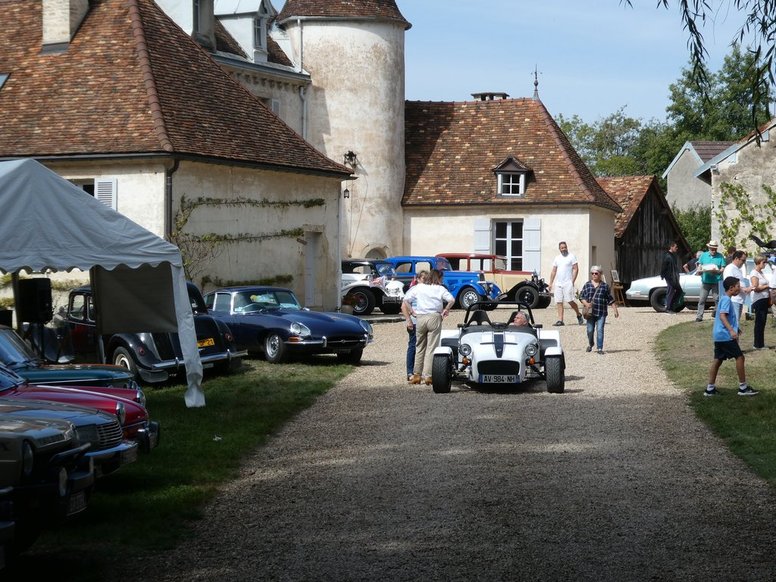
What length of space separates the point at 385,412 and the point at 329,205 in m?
18.7

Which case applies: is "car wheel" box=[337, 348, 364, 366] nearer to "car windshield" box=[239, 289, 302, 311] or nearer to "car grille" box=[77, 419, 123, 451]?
"car windshield" box=[239, 289, 302, 311]

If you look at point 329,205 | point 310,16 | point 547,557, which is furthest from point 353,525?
point 310,16

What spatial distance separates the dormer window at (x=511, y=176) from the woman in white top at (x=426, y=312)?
25529mm

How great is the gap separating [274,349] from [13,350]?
9.49 meters

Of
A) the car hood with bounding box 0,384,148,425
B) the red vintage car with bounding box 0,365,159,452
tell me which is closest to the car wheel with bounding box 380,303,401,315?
the red vintage car with bounding box 0,365,159,452

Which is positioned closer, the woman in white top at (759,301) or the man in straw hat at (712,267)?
the woman in white top at (759,301)

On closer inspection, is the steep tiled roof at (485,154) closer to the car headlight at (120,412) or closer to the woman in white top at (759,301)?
the woman in white top at (759,301)

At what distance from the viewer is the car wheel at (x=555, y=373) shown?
16703 mm

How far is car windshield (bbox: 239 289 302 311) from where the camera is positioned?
2192cm

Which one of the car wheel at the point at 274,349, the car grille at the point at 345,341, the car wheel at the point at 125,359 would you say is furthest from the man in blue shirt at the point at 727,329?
the car wheel at the point at 125,359

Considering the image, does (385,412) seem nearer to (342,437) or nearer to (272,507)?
(342,437)

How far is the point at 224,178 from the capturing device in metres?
29.0

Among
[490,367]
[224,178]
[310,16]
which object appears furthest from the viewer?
[310,16]

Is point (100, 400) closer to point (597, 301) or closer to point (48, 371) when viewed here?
point (48, 371)
